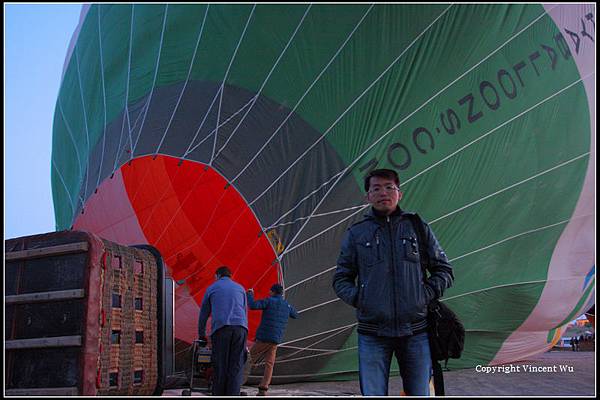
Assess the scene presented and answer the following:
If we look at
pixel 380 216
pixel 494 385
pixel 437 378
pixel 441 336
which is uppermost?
pixel 380 216

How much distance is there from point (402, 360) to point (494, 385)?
3032mm

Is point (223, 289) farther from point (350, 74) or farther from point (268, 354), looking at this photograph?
point (350, 74)

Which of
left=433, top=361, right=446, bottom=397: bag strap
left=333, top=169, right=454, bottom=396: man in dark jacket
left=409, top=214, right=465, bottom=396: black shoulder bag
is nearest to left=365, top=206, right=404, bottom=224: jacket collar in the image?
left=333, top=169, right=454, bottom=396: man in dark jacket

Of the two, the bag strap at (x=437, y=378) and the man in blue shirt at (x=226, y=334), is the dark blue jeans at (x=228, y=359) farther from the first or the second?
the bag strap at (x=437, y=378)

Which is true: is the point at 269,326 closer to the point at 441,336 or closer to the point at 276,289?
the point at 276,289

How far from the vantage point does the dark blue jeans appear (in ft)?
12.4

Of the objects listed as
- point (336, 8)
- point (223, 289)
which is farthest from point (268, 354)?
point (336, 8)

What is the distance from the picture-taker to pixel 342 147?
15.6 feet

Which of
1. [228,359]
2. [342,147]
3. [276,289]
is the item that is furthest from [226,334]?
[342,147]

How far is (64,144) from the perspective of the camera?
7098 mm

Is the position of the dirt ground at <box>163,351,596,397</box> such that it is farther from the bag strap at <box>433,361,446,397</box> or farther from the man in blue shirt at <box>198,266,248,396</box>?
the bag strap at <box>433,361,446,397</box>

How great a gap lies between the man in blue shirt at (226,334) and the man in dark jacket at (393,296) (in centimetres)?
167

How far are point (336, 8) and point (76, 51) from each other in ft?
11.8

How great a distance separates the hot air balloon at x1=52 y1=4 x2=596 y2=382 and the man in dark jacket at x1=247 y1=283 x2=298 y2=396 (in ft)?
0.61
